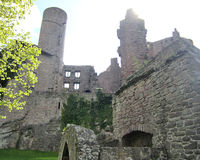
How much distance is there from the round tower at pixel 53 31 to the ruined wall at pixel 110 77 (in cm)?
822

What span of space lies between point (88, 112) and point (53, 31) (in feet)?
55.2

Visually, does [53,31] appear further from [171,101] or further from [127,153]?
[127,153]

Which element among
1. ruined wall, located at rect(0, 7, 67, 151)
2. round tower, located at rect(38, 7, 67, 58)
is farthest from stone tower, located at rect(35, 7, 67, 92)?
ruined wall, located at rect(0, 7, 67, 151)

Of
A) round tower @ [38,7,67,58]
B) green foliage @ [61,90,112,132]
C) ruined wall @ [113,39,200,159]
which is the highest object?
round tower @ [38,7,67,58]

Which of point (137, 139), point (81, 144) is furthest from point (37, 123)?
point (81, 144)

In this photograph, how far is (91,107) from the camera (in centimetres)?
2052

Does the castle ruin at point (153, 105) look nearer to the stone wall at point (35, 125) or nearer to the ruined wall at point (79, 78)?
the stone wall at point (35, 125)

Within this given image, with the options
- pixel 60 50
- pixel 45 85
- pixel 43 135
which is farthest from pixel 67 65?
pixel 43 135

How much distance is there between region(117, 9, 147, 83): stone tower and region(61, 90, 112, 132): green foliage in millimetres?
8966

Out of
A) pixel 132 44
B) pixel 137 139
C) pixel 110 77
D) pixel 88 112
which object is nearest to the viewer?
pixel 137 139

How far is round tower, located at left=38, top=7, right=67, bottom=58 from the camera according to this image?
29.3 metres

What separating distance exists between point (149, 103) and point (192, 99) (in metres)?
1.68

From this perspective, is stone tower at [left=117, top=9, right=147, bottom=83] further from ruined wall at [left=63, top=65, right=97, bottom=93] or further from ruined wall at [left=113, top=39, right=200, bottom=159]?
ruined wall at [left=63, top=65, right=97, bottom=93]

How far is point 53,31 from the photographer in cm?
3047
